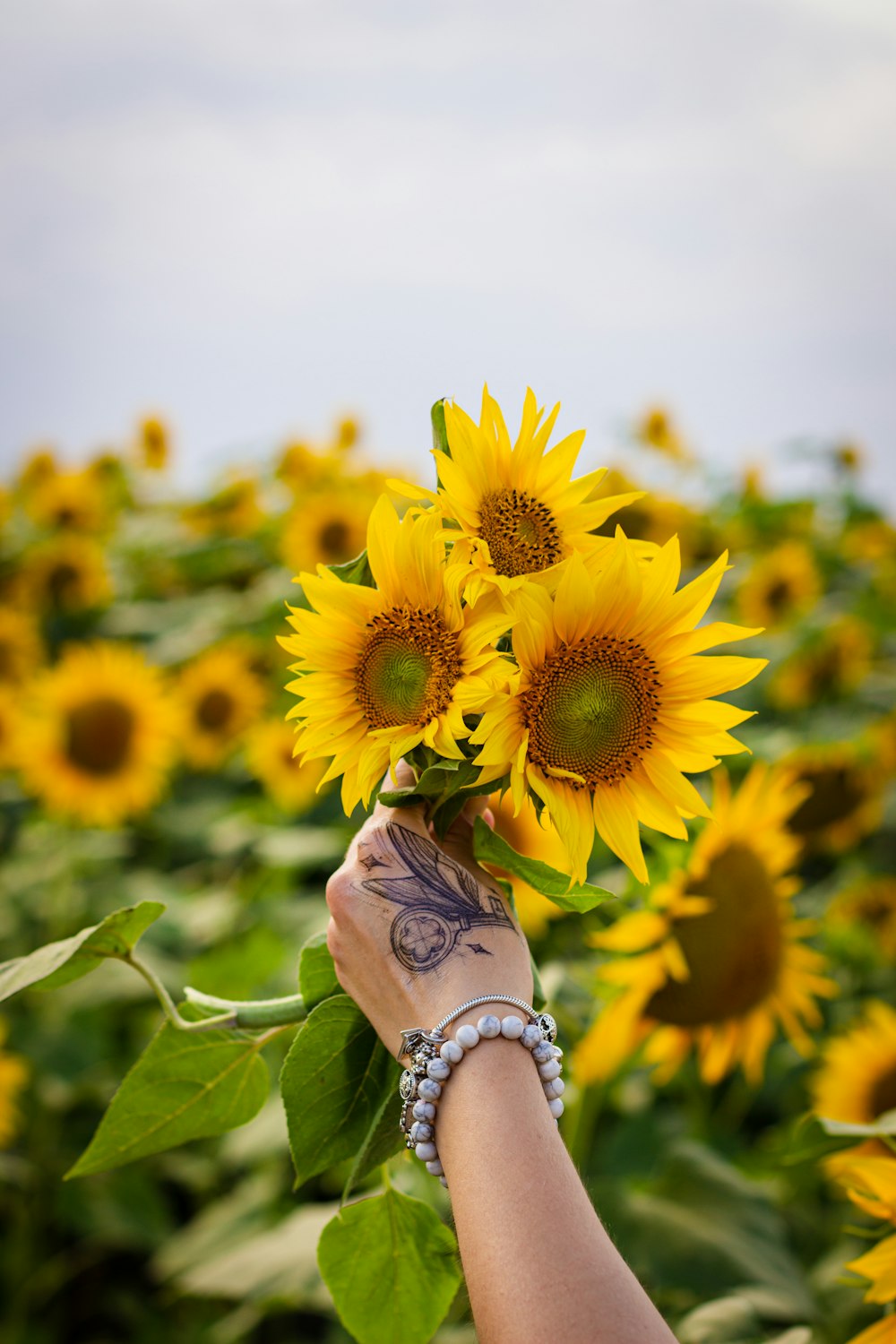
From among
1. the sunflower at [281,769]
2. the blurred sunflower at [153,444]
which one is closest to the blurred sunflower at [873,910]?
the sunflower at [281,769]

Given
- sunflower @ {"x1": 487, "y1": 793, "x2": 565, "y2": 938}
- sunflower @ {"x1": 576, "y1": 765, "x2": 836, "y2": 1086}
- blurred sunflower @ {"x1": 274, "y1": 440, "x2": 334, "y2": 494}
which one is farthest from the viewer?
blurred sunflower @ {"x1": 274, "y1": 440, "x2": 334, "y2": 494}

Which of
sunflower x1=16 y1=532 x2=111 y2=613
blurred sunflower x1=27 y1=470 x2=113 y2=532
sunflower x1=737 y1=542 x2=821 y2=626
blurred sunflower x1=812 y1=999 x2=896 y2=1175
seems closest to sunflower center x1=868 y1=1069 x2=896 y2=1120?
blurred sunflower x1=812 y1=999 x2=896 y2=1175

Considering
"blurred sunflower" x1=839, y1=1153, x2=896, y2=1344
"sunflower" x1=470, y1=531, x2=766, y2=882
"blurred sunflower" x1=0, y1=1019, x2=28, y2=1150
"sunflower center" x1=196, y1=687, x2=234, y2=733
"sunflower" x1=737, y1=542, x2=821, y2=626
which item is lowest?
"blurred sunflower" x1=0, y1=1019, x2=28, y2=1150

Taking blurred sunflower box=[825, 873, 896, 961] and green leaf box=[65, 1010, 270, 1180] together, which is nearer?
green leaf box=[65, 1010, 270, 1180]

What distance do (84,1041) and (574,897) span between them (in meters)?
1.94

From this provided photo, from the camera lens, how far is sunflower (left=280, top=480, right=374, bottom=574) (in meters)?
3.49

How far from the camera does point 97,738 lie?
10.2ft

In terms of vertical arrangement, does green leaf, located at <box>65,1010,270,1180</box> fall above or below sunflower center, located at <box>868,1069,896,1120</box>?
above

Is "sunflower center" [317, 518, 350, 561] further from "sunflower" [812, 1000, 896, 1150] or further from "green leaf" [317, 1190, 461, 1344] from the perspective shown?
"green leaf" [317, 1190, 461, 1344]

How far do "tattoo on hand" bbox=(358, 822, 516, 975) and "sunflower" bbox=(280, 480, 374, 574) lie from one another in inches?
103

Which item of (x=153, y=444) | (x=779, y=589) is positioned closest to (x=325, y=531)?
(x=779, y=589)

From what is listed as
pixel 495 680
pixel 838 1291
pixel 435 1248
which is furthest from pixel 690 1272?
pixel 495 680

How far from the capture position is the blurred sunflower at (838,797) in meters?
2.46

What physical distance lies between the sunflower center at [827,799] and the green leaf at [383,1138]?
1760 millimetres
